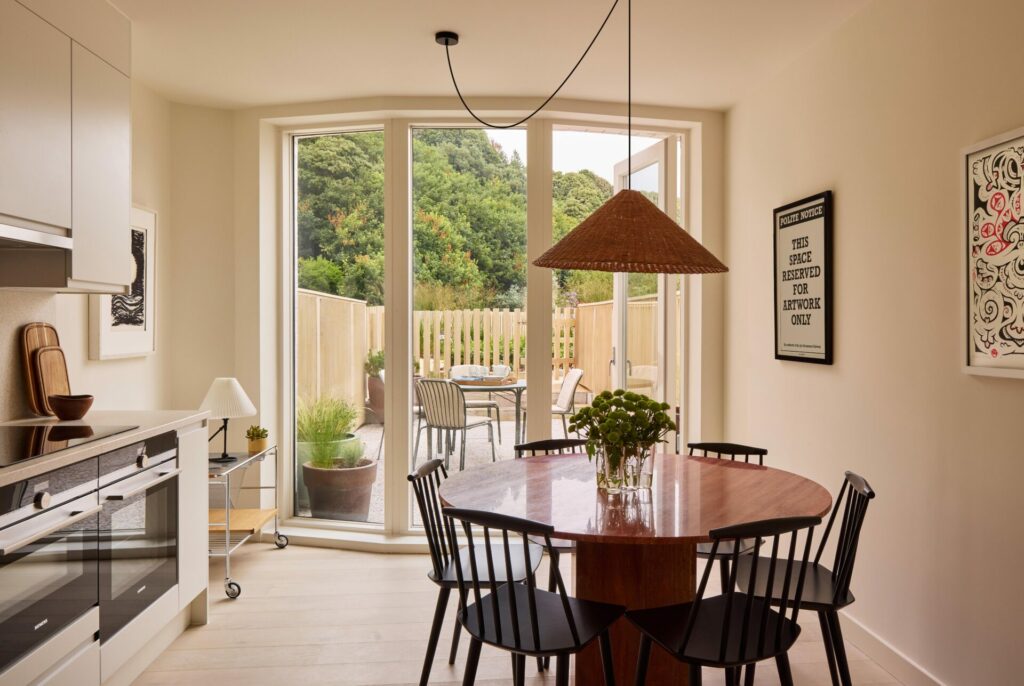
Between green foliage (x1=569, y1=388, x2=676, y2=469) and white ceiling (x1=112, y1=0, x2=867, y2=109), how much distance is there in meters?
1.68

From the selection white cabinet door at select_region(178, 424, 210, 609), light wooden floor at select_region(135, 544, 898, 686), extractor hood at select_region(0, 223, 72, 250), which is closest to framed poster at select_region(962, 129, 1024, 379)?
light wooden floor at select_region(135, 544, 898, 686)

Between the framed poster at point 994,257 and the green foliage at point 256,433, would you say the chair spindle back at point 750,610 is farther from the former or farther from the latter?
the green foliage at point 256,433

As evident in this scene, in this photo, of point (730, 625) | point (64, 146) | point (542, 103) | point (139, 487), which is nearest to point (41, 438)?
point (139, 487)

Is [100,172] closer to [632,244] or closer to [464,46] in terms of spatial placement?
[464,46]

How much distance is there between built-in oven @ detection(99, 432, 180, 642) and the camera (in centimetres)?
240

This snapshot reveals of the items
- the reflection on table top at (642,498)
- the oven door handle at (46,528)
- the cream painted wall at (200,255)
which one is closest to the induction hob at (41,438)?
the oven door handle at (46,528)

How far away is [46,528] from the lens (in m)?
2.05

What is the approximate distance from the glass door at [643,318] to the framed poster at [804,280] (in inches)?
40.6

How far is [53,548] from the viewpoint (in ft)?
6.94

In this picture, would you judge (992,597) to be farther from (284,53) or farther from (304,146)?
(304,146)

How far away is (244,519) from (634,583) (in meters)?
2.50

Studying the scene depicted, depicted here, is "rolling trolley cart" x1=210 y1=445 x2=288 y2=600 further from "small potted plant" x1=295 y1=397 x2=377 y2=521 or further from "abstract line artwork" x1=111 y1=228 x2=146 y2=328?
"abstract line artwork" x1=111 y1=228 x2=146 y2=328

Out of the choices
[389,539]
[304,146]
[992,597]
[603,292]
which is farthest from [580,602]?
[304,146]

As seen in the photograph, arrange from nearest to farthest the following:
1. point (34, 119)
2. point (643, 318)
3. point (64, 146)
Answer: point (34, 119)
point (64, 146)
point (643, 318)
